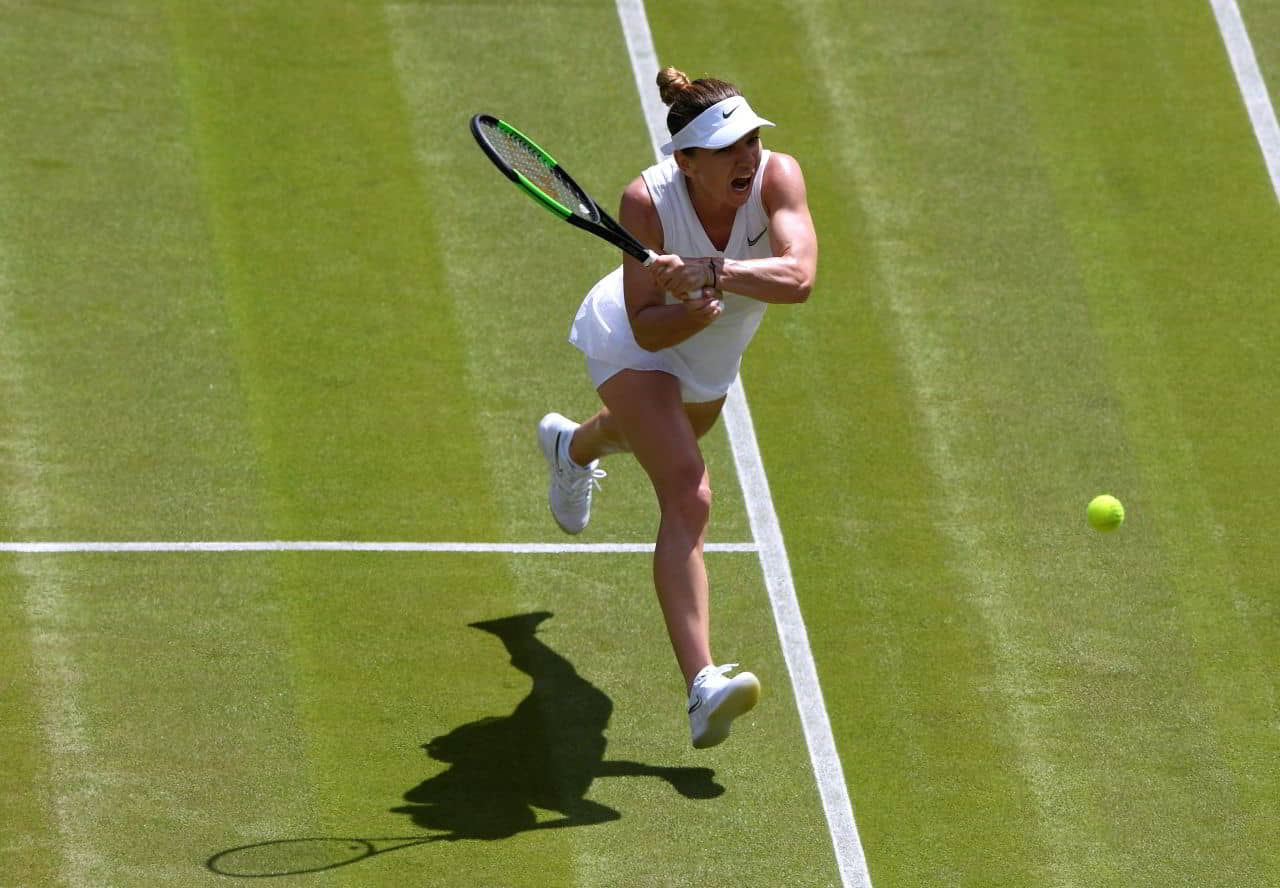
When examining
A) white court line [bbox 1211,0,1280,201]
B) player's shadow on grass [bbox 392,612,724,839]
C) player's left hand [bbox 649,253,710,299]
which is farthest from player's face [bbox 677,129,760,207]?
white court line [bbox 1211,0,1280,201]

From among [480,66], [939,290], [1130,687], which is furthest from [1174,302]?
[480,66]

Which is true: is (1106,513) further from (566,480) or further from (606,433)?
(566,480)

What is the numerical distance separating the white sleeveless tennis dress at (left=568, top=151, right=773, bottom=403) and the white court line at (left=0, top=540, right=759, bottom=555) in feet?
3.69

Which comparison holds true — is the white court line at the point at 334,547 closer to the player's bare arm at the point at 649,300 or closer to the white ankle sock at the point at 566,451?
the white ankle sock at the point at 566,451

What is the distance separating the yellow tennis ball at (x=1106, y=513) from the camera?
852 cm

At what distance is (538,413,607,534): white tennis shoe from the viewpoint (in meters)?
8.38

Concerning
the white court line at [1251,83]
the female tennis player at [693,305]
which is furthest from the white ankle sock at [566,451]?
the white court line at [1251,83]

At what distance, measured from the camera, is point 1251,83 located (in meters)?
11.9

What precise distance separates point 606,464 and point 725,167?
2.45m

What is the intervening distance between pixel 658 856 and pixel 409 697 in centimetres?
125

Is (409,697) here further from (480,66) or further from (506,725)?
(480,66)

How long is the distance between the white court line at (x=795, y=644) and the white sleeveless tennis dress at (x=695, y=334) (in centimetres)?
101

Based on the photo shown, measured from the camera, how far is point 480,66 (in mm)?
11727

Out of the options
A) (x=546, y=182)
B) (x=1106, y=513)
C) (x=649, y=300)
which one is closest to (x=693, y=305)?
(x=649, y=300)
